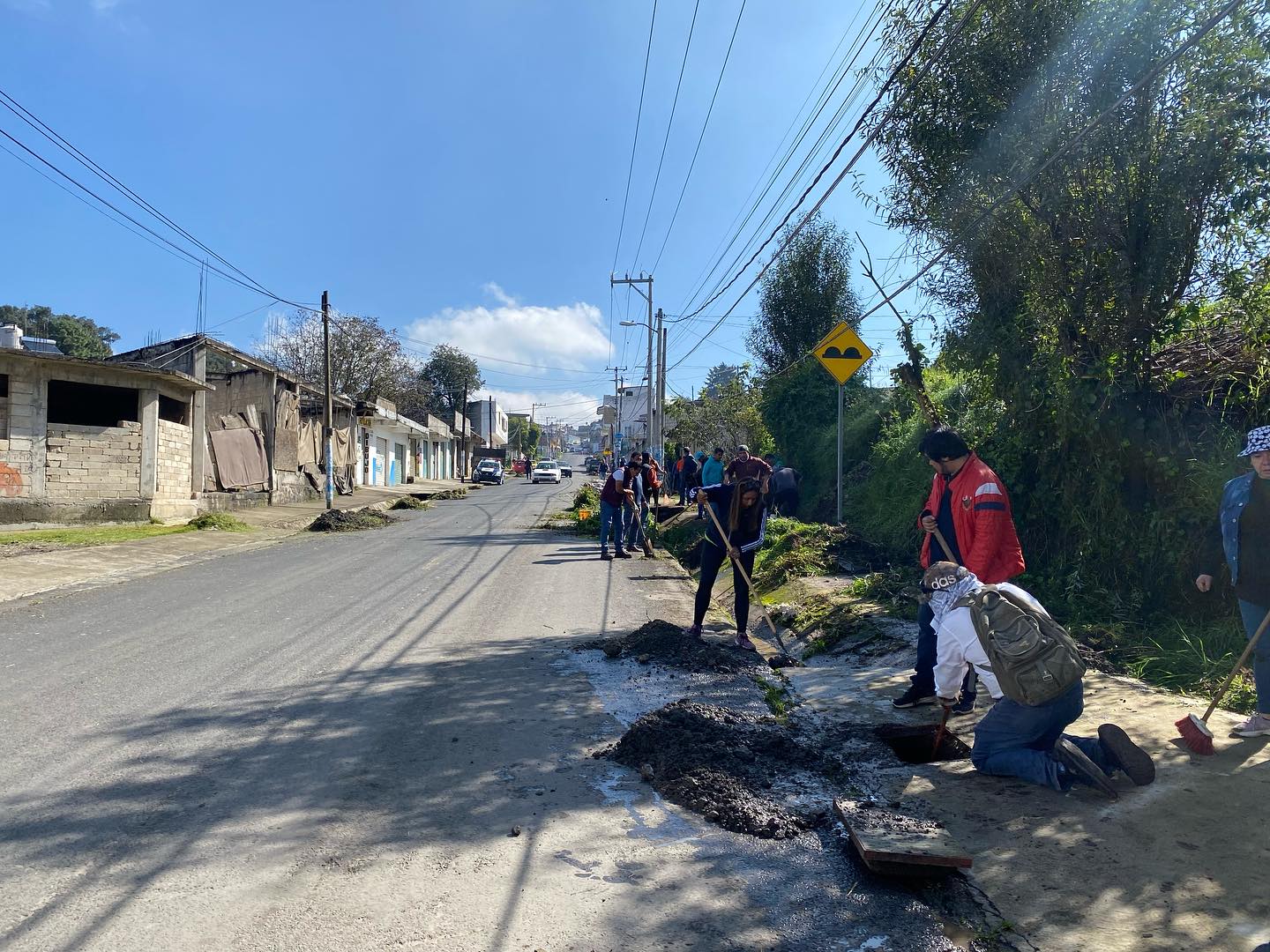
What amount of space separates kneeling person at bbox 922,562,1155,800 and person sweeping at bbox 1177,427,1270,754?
2.05 feet

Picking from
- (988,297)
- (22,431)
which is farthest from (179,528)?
(988,297)

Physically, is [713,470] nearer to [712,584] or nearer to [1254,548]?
[712,584]

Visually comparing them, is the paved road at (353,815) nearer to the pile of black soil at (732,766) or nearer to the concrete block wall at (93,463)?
the pile of black soil at (732,766)

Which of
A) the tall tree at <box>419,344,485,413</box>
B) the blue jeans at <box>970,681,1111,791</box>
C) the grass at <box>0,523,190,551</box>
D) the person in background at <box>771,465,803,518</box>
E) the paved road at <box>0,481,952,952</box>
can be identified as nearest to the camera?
the paved road at <box>0,481,952,952</box>

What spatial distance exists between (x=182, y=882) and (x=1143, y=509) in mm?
6715

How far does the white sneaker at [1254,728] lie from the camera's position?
427 cm

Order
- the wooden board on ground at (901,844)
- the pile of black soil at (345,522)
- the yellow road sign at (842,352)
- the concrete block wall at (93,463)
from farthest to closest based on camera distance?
1. the pile of black soil at (345,522)
2. the concrete block wall at (93,463)
3. the yellow road sign at (842,352)
4. the wooden board on ground at (901,844)

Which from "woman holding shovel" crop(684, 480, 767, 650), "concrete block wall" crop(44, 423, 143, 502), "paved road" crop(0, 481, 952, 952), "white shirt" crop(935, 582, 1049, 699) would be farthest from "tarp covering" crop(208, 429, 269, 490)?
"white shirt" crop(935, 582, 1049, 699)

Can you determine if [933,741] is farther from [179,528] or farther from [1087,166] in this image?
[179,528]

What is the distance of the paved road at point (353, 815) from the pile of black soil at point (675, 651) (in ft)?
1.81

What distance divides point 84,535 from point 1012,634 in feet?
58.0

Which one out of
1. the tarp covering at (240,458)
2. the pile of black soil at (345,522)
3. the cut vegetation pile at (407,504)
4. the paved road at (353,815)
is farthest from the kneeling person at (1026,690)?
the cut vegetation pile at (407,504)

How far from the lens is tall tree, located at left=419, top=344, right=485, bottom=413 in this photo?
7444 centimetres

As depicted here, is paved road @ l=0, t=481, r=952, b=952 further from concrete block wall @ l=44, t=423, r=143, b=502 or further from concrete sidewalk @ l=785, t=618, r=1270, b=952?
concrete block wall @ l=44, t=423, r=143, b=502
